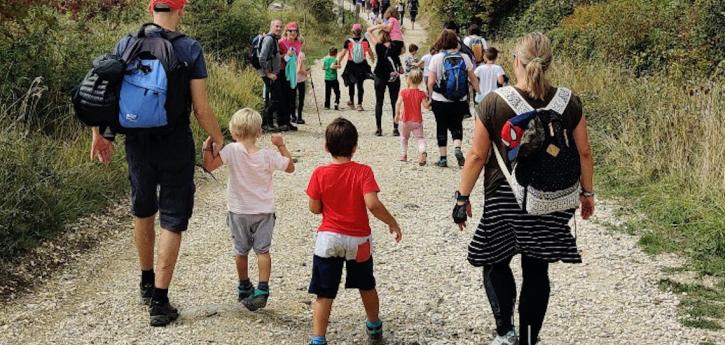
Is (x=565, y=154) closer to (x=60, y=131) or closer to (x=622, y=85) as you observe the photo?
(x=60, y=131)

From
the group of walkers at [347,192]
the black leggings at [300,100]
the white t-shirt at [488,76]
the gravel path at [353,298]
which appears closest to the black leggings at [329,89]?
the black leggings at [300,100]

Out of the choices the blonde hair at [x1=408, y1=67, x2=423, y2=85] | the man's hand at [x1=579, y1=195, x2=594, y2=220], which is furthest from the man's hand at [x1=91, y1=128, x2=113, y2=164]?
the blonde hair at [x1=408, y1=67, x2=423, y2=85]

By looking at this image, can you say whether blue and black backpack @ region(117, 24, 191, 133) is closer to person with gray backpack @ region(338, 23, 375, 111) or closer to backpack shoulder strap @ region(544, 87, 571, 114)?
backpack shoulder strap @ region(544, 87, 571, 114)

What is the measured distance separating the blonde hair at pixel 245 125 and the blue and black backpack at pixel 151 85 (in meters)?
0.48

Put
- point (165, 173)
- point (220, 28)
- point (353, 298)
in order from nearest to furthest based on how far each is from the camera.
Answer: point (165, 173), point (353, 298), point (220, 28)

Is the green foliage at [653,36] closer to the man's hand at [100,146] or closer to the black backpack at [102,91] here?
the man's hand at [100,146]

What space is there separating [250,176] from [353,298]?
1.18 metres

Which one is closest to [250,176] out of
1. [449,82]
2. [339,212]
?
[339,212]

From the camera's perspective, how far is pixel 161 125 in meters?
4.36

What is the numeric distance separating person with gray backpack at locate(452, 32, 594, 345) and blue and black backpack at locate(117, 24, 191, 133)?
166cm

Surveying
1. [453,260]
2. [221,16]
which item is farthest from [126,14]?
[453,260]

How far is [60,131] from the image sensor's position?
323 inches

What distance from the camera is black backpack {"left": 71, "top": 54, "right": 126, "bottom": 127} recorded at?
4.30 meters

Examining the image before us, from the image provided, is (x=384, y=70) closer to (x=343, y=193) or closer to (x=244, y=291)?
(x=244, y=291)
